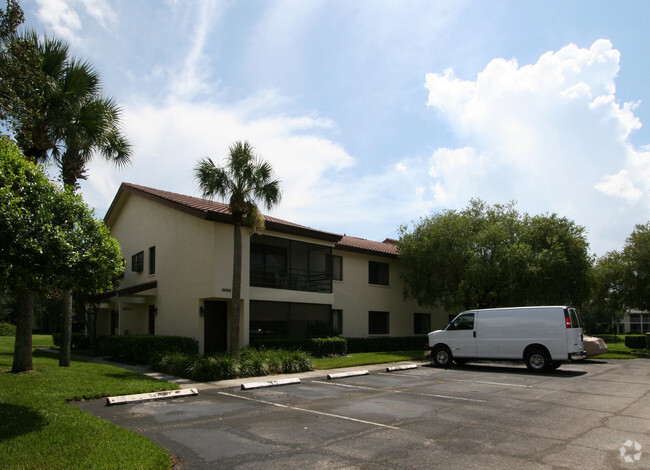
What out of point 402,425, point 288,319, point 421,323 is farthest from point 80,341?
point 402,425

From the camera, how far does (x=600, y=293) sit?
3183 centimetres

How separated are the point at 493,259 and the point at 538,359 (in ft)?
29.0

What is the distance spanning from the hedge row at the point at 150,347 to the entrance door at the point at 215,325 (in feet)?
4.50

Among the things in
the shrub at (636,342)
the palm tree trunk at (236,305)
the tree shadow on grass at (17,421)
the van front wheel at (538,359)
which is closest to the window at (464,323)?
the van front wheel at (538,359)

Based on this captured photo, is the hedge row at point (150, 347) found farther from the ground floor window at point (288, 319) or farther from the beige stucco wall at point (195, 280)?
the ground floor window at point (288, 319)

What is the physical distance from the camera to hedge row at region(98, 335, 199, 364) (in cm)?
1669

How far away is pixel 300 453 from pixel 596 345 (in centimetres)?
1978

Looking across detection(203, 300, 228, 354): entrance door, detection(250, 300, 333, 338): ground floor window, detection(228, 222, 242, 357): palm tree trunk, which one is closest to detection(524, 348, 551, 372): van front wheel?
detection(250, 300, 333, 338): ground floor window

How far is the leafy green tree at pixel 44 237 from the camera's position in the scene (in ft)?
22.3

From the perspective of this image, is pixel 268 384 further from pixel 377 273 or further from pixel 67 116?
pixel 377 273

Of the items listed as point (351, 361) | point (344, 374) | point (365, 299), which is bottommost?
point (351, 361)

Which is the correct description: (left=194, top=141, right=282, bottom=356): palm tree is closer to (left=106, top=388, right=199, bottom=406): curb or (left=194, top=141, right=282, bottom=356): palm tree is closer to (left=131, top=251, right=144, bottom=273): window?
(left=106, top=388, right=199, bottom=406): curb

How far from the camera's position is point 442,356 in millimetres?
18031

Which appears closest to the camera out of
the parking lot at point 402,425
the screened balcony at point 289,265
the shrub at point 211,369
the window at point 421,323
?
the parking lot at point 402,425
